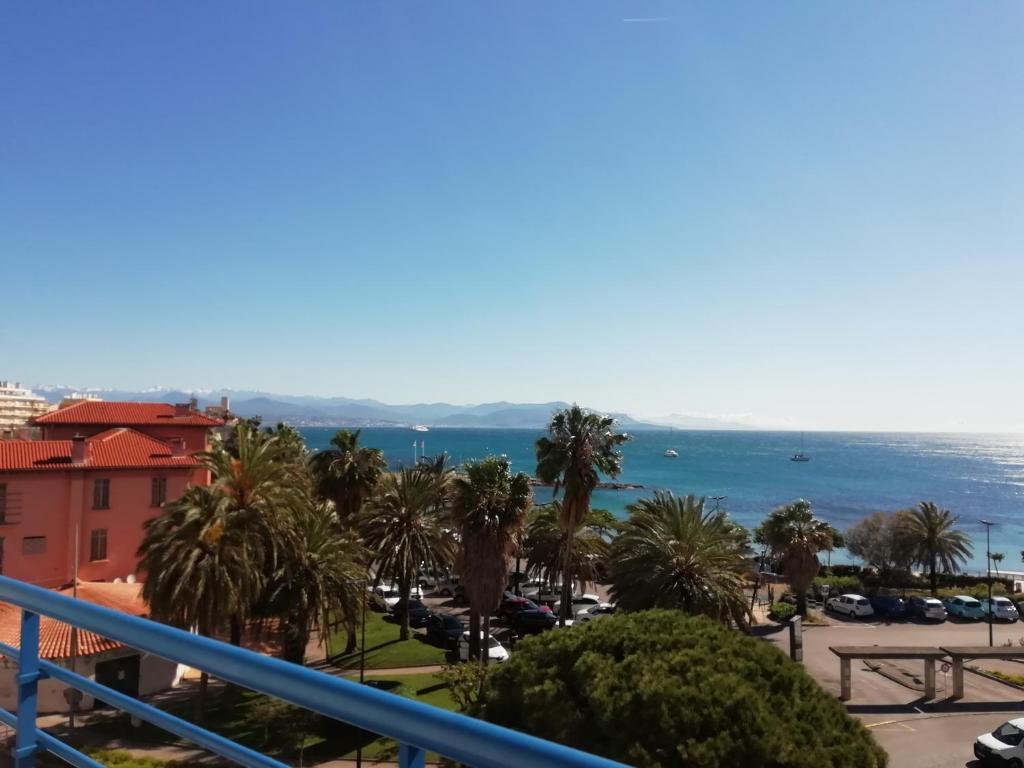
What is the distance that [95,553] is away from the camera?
102 ft

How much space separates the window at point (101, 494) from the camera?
31.2m

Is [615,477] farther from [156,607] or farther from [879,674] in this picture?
[156,607]

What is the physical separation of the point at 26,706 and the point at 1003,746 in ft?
82.7

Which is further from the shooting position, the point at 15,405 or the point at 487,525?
the point at 15,405

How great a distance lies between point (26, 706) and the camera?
2529mm

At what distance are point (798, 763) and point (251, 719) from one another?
33.7ft

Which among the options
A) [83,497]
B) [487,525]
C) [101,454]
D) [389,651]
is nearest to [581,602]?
[389,651]

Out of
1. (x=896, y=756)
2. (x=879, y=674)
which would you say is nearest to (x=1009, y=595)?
(x=879, y=674)

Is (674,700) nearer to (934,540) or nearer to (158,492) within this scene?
(158,492)

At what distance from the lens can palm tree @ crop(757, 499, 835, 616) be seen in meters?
42.6

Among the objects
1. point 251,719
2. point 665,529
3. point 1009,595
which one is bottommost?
point 1009,595

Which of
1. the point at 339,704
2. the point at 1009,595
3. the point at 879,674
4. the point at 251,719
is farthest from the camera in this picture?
the point at 1009,595

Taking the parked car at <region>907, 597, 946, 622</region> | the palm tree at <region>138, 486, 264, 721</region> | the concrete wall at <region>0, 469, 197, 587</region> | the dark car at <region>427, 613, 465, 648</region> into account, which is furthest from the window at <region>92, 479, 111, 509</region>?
the parked car at <region>907, 597, 946, 622</region>

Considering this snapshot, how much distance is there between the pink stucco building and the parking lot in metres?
30.9
